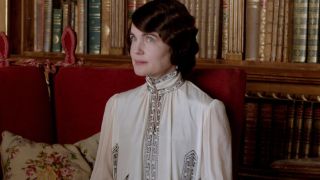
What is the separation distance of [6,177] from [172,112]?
0.51m

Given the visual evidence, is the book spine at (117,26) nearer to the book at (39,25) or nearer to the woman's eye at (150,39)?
the book at (39,25)

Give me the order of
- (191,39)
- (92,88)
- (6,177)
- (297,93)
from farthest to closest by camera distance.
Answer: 1. (297,93)
2. (92,88)
3. (6,177)
4. (191,39)

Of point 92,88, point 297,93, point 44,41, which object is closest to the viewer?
point 92,88

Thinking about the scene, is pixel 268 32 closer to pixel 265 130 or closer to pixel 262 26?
pixel 262 26

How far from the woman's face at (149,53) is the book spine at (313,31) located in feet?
2.40

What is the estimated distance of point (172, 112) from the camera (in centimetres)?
136

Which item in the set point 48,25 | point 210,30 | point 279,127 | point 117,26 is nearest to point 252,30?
point 210,30

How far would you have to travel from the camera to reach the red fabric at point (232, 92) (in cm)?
143

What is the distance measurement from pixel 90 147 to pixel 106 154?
119 mm

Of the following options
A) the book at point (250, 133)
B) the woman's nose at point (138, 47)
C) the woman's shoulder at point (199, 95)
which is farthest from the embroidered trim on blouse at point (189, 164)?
the book at point (250, 133)

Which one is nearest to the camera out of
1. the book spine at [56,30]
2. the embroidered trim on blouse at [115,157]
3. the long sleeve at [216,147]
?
the long sleeve at [216,147]

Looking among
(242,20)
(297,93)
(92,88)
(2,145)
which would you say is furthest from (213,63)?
(2,145)

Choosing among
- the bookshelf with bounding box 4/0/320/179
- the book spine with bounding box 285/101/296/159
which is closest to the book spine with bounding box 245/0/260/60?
the bookshelf with bounding box 4/0/320/179

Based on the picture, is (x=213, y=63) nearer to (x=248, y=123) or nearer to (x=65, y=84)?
(x=248, y=123)
